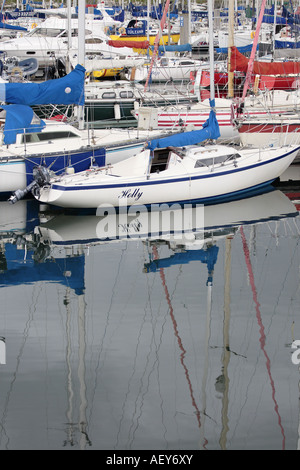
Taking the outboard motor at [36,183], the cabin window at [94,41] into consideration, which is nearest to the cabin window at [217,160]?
the outboard motor at [36,183]

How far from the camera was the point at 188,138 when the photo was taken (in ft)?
75.3

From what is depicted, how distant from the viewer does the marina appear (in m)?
11.6

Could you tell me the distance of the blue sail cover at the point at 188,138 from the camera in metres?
22.3

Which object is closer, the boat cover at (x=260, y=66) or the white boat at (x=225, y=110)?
the white boat at (x=225, y=110)

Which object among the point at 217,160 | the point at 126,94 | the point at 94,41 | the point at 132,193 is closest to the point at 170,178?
the point at 132,193

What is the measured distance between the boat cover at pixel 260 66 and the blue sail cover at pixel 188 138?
7140mm

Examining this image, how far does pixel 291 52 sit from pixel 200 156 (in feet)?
65.5

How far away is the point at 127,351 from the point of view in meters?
13.7

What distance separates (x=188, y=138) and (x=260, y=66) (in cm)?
939

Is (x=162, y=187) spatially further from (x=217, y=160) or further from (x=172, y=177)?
(x=217, y=160)

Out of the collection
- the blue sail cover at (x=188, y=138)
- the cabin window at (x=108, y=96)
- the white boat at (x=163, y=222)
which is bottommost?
the white boat at (x=163, y=222)

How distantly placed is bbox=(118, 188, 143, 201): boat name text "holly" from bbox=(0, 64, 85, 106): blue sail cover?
3968 millimetres

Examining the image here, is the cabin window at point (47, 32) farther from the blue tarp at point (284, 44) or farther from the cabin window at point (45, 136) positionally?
the cabin window at point (45, 136)
